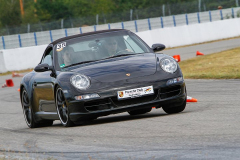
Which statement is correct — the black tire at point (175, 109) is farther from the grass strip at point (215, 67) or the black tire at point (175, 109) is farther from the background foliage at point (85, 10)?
the background foliage at point (85, 10)

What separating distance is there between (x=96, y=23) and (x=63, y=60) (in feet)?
131

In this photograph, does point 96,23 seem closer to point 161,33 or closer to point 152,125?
point 161,33

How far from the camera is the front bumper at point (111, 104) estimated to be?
8.03 m

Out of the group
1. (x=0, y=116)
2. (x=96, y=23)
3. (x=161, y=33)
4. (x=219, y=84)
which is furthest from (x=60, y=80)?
(x=96, y=23)

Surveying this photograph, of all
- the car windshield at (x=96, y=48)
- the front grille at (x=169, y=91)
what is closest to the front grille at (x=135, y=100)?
the front grille at (x=169, y=91)

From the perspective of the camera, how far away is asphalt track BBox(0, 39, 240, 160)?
5.48 meters

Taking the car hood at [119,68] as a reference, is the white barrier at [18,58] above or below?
below

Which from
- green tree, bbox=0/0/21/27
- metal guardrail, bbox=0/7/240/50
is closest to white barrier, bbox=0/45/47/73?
metal guardrail, bbox=0/7/240/50

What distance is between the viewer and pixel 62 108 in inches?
336

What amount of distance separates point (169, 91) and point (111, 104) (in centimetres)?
84

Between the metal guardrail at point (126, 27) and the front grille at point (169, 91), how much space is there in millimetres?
29224

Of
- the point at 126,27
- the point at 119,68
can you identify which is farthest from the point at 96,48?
the point at 126,27

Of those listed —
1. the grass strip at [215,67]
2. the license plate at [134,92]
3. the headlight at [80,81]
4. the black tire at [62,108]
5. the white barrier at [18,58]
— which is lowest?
the white barrier at [18,58]

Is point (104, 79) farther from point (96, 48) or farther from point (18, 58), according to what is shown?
point (18, 58)
